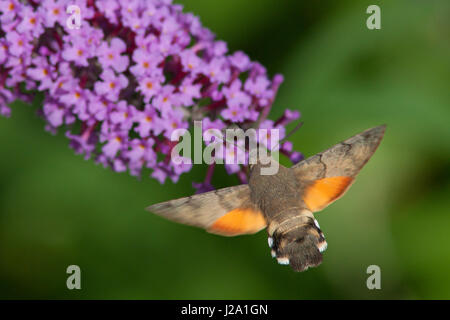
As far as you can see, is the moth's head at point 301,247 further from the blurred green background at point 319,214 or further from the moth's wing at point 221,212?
the blurred green background at point 319,214

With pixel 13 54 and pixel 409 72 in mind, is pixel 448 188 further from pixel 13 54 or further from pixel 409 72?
pixel 13 54

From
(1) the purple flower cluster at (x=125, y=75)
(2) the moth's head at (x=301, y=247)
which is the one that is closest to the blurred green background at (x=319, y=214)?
(1) the purple flower cluster at (x=125, y=75)

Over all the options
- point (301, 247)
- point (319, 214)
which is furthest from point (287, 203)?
point (319, 214)

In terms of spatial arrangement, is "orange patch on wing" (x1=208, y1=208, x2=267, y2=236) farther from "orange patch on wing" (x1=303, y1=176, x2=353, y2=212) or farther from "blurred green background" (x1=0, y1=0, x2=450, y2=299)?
"blurred green background" (x1=0, y1=0, x2=450, y2=299)

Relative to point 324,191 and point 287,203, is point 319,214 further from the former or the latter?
point 287,203

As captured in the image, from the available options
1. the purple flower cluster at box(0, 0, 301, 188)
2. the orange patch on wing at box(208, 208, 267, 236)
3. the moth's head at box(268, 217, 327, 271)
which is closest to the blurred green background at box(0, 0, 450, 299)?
the purple flower cluster at box(0, 0, 301, 188)

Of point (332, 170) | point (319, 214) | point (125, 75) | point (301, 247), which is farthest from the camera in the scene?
point (319, 214)
